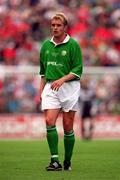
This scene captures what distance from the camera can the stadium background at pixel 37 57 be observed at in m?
24.2

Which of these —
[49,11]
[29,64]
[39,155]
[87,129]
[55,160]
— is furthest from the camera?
[49,11]

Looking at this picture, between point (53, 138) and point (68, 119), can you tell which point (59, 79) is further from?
point (53, 138)

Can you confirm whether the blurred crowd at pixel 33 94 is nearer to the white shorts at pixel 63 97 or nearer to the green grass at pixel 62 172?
the green grass at pixel 62 172

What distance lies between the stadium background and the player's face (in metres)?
13.0

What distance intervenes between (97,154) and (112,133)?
9028 mm

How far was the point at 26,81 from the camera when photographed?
24844mm

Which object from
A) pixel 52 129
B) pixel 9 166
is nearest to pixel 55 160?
pixel 52 129

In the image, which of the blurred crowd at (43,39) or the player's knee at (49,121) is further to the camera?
the blurred crowd at (43,39)

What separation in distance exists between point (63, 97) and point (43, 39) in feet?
55.3

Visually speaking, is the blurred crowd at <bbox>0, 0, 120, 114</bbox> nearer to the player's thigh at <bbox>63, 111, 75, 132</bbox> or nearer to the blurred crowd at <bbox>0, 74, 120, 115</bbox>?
the blurred crowd at <bbox>0, 74, 120, 115</bbox>

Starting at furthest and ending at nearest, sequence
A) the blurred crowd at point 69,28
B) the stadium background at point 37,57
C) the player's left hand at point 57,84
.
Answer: the blurred crowd at point 69,28
the stadium background at point 37,57
the player's left hand at point 57,84

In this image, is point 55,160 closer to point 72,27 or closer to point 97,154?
point 97,154

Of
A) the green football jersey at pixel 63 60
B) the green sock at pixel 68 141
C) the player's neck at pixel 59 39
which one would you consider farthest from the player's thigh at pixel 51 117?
the player's neck at pixel 59 39

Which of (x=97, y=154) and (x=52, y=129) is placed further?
(x=97, y=154)
